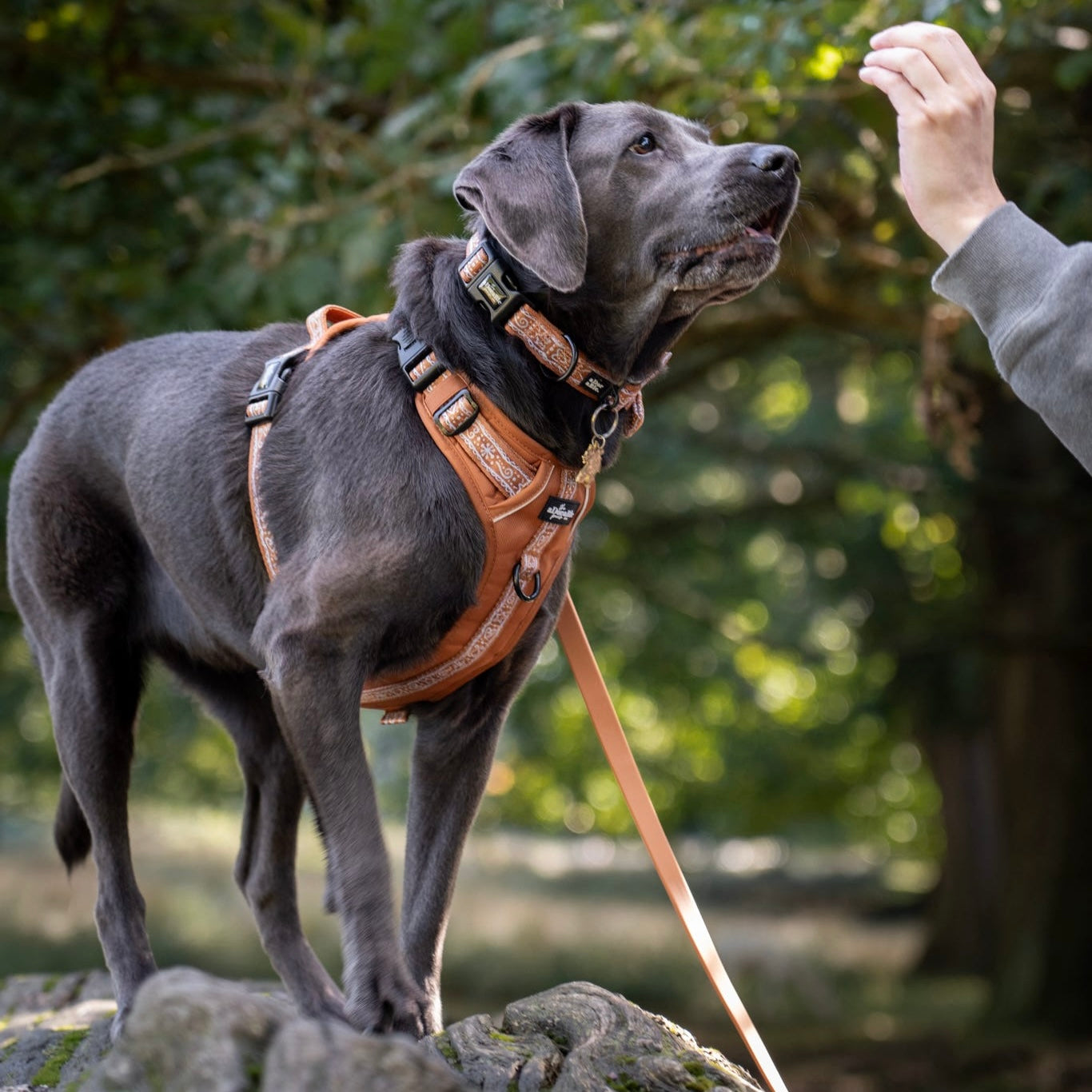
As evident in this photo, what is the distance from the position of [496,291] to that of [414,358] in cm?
21

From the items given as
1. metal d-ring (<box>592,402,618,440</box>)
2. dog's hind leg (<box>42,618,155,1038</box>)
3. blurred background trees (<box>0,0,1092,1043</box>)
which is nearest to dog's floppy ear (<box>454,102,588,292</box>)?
metal d-ring (<box>592,402,618,440</box>)

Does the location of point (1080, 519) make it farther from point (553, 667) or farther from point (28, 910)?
point (28, 910)

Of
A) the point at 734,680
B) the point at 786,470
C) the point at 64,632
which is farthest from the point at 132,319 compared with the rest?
the point at 734,680

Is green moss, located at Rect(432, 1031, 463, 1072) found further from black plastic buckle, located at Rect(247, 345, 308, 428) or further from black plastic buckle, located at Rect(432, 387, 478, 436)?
black plastic buckle, located at Rect(247, 345, 308, 428)

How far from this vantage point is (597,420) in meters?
2.90

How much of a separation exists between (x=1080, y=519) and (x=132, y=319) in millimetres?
6570

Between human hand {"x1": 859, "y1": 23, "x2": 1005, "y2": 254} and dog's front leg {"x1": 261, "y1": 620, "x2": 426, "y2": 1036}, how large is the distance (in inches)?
51.9

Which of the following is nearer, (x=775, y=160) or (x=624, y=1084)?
(x=624, y=1084)

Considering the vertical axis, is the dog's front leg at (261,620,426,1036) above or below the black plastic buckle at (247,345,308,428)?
below

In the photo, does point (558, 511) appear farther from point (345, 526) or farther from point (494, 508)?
point (345, 526)

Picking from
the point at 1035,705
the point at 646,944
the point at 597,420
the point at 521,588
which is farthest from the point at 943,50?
the point at 646,944

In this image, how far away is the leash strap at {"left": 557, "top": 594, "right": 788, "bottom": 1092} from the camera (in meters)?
2.92

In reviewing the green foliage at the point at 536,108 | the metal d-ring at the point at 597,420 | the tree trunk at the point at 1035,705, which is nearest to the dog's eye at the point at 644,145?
the metal d-ring at the point at 597,420

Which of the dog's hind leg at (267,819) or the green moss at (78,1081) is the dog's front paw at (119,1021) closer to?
the green moss at (78,1081)
